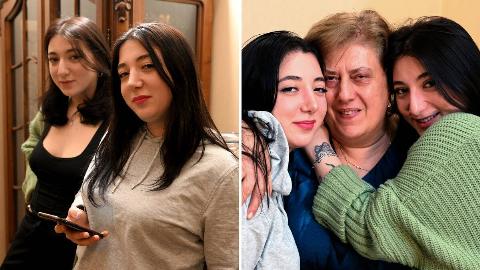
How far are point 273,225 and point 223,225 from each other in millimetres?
64

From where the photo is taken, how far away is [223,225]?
1.26 ft

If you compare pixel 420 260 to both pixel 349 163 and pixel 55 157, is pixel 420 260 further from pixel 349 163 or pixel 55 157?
pixel 55 157

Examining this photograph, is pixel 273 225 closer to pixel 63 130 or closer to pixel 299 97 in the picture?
pixel 299 97

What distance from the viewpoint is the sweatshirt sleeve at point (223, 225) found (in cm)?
37

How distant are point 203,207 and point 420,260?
8.6 inches

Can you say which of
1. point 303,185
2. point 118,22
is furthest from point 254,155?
point 118,22

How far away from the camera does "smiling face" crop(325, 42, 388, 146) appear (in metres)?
0.44

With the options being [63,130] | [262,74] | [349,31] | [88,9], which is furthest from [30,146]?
[349,31]

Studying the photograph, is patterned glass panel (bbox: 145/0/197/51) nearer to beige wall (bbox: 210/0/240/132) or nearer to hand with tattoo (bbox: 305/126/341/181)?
beige wall (bbox: 210/0/240/132)

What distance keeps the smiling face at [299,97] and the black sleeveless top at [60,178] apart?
0.18m

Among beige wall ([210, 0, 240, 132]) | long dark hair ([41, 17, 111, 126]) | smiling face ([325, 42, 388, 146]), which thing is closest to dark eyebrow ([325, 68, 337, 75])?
smiling face ([325, 42, 388, 146])

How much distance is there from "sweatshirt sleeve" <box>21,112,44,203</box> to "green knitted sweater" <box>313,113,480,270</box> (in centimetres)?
36

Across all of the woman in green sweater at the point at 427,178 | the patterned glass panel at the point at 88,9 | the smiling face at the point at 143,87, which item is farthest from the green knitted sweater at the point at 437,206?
the patterned glass panel at the point at 88,9

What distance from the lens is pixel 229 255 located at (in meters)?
0.39
